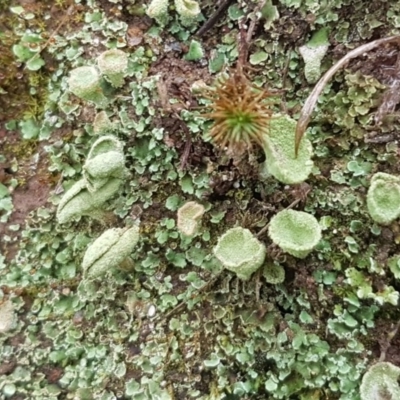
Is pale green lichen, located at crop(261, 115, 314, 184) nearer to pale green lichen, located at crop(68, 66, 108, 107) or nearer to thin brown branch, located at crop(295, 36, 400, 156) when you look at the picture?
thin brown branch, located at crop(295, 36, 400, 156)

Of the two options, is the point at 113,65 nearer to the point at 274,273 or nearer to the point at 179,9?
the point at 179,9

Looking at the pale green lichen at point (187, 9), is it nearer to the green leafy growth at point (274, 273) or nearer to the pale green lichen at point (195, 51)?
the pale green lichen at point (195, 51)

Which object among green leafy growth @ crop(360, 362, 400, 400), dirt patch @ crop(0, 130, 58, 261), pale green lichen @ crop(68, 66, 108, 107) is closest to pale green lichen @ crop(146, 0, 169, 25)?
pale green lichen @ crop(68, 66, 108, 107)

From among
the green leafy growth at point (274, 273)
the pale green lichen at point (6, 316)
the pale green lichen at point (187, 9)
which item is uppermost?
the pale green lichen at point (187, 9)

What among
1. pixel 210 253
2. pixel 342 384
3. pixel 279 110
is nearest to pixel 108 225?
pixel 210 253

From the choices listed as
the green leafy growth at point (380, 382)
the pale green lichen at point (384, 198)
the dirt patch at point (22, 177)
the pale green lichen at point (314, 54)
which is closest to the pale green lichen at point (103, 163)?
the dirt patch at point (22, 177)

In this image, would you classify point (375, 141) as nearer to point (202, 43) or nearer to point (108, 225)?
point (202, 43)

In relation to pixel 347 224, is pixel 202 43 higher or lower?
higher
